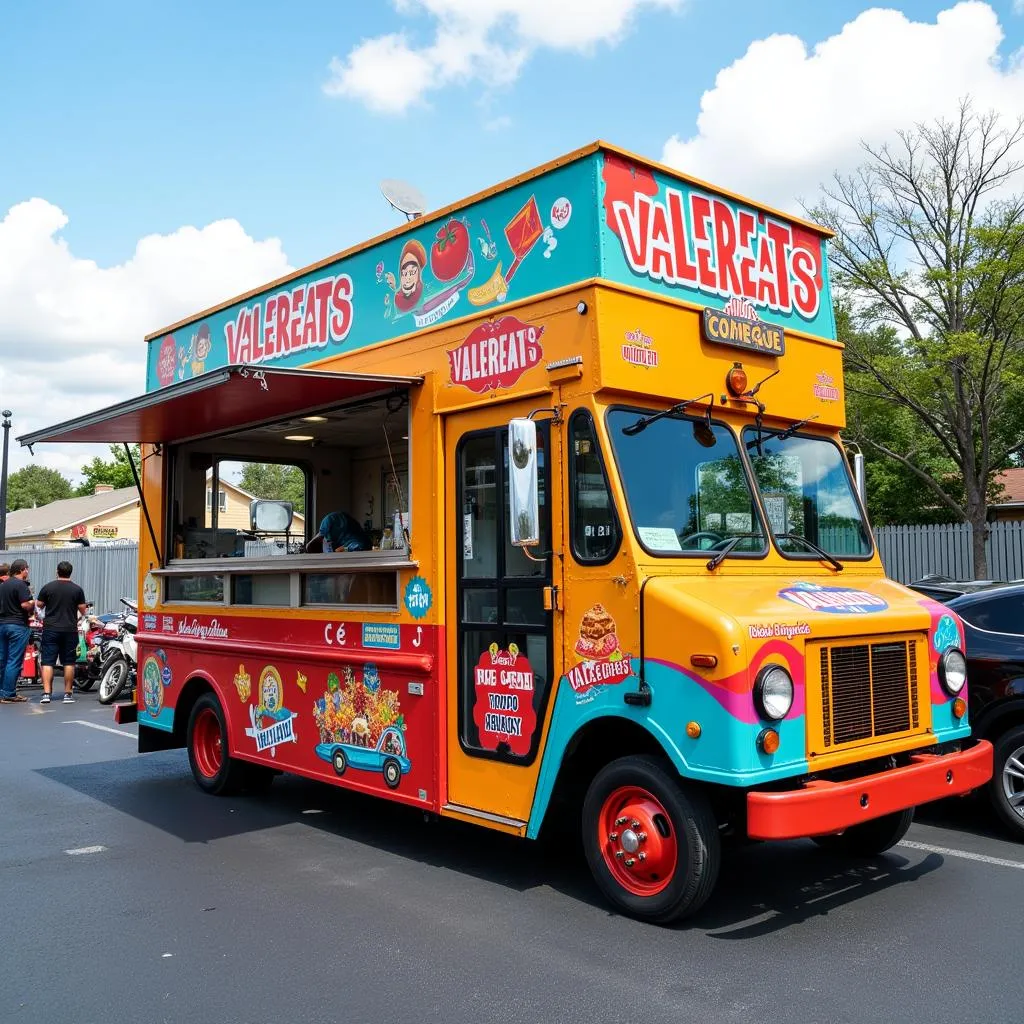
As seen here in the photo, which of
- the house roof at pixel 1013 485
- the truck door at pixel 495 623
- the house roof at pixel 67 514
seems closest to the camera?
the truck door at pixel 495 623

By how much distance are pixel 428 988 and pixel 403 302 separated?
3969 mm

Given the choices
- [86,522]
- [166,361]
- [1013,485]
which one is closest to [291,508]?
[166,361]

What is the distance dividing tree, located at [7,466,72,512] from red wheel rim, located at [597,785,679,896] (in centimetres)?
9737

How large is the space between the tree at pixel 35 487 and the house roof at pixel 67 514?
41.4m

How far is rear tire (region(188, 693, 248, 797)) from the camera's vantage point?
8055mm

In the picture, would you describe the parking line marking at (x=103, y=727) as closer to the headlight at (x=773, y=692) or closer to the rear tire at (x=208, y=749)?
the rear tire at (x=208, y=749)

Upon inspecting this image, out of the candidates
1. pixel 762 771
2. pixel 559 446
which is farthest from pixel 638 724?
pixel 559 446

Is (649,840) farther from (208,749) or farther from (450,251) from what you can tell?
(208,749)

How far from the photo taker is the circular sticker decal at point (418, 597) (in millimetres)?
6008

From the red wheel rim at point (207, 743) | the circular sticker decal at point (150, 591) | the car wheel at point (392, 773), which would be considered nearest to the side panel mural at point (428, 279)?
the circular sticker decal at point (150, 591)

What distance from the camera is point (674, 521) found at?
5246 mm

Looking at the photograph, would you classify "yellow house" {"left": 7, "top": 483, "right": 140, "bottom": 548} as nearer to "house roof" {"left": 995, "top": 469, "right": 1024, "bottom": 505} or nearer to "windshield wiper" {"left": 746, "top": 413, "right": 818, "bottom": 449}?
"house roof" {"left": 995, "top": 469, "right": 1024, "bottom": 505}

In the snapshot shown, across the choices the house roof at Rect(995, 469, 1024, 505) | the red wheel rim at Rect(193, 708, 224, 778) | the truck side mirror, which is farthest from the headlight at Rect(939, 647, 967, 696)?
the house roof at Rect(995, 469, 1024, 505)

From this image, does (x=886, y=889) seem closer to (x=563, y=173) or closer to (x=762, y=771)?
(x=762, y=771)
